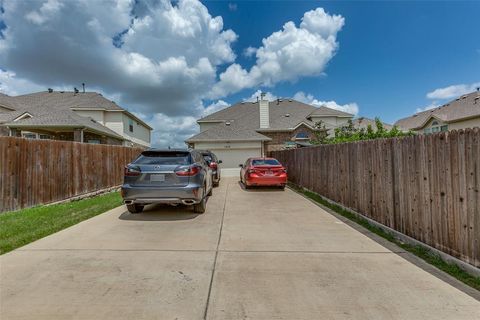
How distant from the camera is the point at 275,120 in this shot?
A: 87.6ft

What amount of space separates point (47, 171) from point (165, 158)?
13.4ft

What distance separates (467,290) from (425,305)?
0.73 meters

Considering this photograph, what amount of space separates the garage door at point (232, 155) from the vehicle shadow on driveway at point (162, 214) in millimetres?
14026

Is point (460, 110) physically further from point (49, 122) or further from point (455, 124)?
point (49, 122)

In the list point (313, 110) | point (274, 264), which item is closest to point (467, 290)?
point (274, 264)

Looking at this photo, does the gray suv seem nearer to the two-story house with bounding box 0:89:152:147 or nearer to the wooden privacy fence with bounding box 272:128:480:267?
the wooden privacy fence with bounding box 272:128:480:267

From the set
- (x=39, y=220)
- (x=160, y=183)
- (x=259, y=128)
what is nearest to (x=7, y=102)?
(x=259, y=128)

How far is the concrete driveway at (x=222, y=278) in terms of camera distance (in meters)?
2.87

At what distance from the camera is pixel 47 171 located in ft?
27.6

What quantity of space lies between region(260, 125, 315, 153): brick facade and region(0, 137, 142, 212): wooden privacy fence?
15.4 meters

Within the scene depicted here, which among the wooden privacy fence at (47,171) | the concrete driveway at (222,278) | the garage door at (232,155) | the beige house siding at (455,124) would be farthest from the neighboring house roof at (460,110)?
the wooden privacy fence at (47,171)

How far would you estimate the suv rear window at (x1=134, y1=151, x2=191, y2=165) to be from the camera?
7055mm

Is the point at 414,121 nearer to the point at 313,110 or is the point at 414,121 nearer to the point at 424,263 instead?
the point at 313,110

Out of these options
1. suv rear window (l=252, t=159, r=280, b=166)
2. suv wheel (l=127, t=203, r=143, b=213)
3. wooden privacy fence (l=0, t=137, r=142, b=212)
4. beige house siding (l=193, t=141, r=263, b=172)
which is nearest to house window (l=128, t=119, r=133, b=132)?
beige house siding (l=193, t=141, r=263, b=172)
